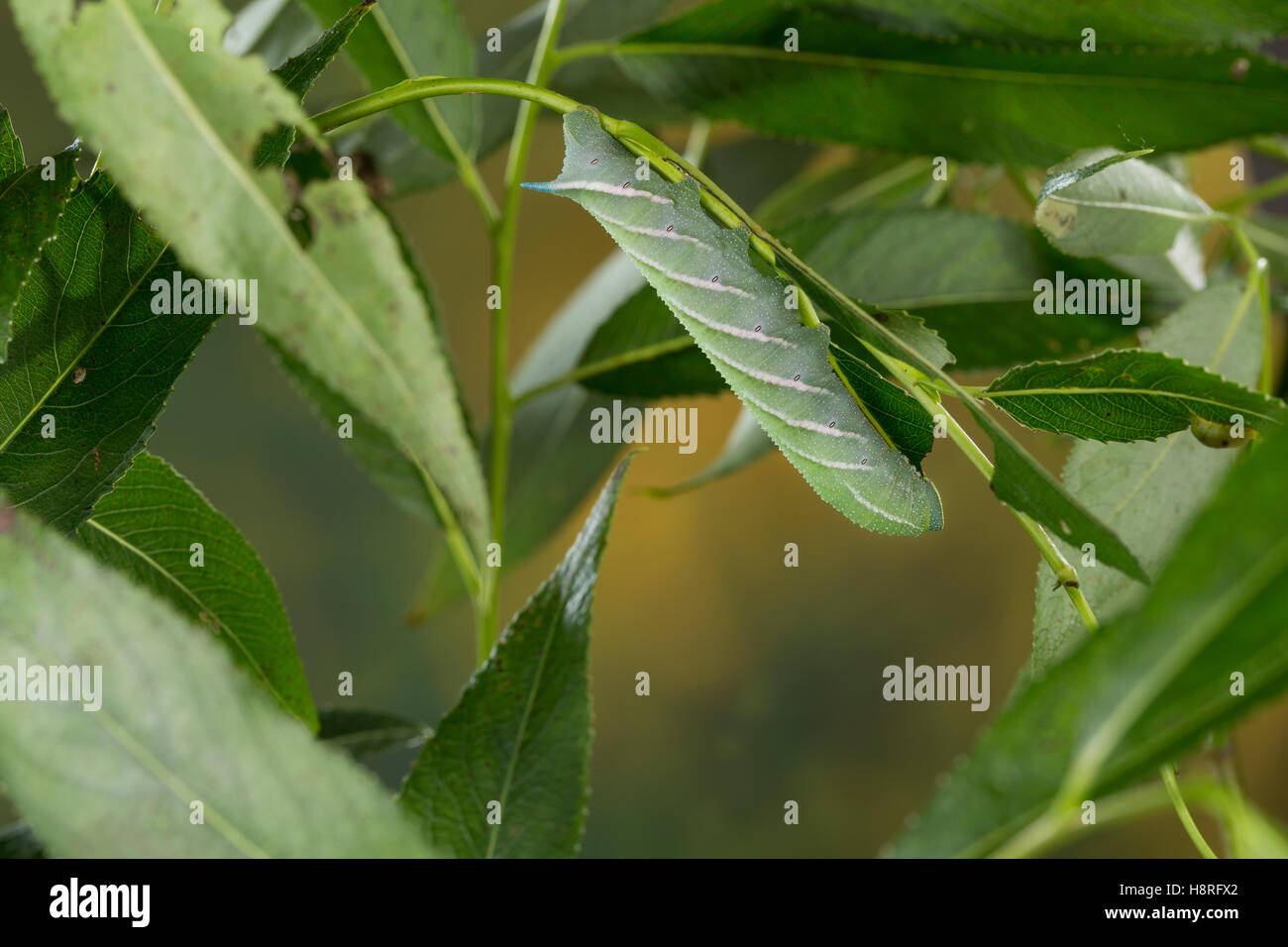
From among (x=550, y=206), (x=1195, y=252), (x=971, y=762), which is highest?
(x=550, y=206)

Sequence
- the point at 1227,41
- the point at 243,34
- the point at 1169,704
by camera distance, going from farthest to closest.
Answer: the point at 243,34
the point at 1227,41
the point at 1169,704

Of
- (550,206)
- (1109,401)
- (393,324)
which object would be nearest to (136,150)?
(393,324)

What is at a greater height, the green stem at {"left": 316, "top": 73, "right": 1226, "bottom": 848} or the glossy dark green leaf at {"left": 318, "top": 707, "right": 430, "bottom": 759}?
the green stem at {"left": 316, "top": 73, "right": 1226, "bottom": 848}

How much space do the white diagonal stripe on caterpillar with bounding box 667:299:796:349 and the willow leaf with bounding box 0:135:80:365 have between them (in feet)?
0.37

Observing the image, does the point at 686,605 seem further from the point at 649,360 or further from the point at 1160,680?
the point at 1160,680

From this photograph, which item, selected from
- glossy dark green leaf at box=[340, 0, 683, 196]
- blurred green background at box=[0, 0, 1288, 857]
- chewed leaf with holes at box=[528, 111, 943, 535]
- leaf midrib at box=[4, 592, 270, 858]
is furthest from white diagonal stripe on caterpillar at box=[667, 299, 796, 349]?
blurred green background at box=[0, 0, 1288, 857]

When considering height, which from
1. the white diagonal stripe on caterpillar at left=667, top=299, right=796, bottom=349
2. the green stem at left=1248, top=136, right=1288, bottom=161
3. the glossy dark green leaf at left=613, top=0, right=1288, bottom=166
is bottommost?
the white diagonal stripe on caterpillar at left=667, top=299, right=796, bottom=349

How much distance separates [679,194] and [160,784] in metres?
0.12

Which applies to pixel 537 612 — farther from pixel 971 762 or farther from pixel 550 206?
pixel 550 206

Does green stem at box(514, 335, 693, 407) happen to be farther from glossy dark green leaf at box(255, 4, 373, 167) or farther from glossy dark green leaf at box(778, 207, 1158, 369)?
glossy dark green leaf at box(255, 4, 373, 167)

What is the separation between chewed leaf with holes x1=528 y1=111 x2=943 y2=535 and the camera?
18cm

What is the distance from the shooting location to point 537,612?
193 millimetres

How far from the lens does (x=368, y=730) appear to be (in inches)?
12.8

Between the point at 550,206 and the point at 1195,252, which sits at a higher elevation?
the point at 550,206
